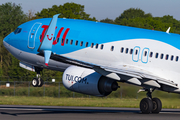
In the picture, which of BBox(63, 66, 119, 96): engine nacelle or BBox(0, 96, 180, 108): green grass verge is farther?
BBox(0, 96, 180, 108): green grass verge

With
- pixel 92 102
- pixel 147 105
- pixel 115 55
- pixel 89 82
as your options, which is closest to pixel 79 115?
pixel 89 82

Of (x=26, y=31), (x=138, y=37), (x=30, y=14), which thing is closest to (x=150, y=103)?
(x=138, y=37)

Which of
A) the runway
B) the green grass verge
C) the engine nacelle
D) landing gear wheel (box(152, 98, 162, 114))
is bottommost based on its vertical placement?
the green grass verge

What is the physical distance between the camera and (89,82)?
2623 centimetres

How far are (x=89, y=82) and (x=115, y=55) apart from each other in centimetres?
329

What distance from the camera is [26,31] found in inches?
1276

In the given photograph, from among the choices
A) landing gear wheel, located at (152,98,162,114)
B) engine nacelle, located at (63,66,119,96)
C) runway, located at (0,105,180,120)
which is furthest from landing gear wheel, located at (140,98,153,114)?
engine nacelle, located at (63,66,119,96)

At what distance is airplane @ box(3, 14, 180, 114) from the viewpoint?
25.1 meters

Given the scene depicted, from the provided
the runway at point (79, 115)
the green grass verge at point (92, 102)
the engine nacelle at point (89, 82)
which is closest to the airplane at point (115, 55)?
the engine nacelle at point (89, 82)

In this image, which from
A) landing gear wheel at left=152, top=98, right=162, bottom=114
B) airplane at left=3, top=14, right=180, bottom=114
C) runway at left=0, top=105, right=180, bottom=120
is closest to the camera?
runway at left=0, top=105, right=180, bottom=120

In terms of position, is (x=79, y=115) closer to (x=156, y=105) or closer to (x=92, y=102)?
(x=156, y=105)

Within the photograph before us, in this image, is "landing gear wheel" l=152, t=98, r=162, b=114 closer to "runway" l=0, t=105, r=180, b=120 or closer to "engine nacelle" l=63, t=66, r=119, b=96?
"runway" l=0, t=105, r=180, b=120

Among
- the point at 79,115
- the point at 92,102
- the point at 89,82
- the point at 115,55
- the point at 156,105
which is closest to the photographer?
the point at 79,115

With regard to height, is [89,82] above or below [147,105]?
above
